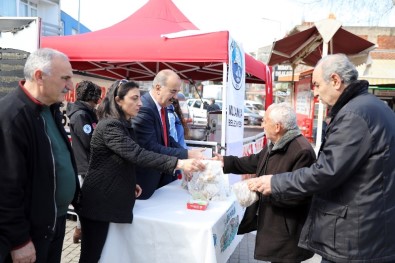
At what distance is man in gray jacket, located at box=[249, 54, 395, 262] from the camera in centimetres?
171

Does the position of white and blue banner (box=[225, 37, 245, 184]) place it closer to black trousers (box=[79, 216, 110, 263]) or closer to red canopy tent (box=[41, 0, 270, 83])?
red canopy tent (box=[41, 0, 270, 83])

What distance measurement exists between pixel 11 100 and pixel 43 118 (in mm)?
194

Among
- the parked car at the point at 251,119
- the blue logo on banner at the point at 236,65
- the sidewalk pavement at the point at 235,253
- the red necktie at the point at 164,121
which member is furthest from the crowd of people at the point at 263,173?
the parked car at the point at 251,119

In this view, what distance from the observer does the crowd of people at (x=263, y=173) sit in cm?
171

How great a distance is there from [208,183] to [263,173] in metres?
0.57

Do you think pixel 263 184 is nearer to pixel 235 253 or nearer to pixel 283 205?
pixel 283 205

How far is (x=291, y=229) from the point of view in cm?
223

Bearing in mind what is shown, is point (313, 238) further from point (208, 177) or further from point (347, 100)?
point (208, 177)

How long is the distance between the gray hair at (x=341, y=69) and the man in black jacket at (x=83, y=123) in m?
2.68

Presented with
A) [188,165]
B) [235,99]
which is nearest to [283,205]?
[188,165]

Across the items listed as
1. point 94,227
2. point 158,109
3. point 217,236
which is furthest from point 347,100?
point 94,227

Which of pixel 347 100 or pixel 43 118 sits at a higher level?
pixel 347 100

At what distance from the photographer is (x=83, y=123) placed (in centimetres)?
373

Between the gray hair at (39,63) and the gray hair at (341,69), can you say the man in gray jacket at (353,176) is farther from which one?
the gray hair at (39,63)
